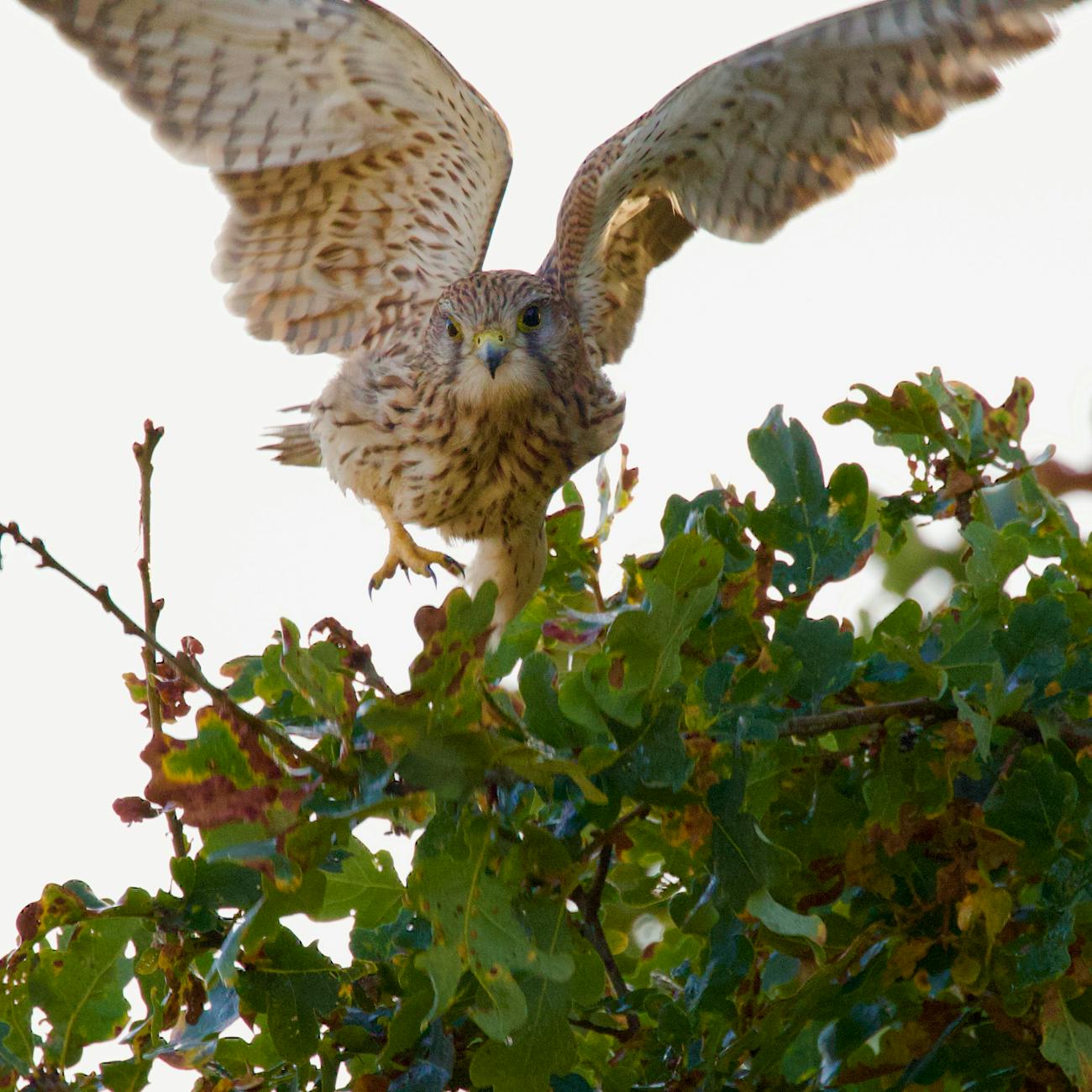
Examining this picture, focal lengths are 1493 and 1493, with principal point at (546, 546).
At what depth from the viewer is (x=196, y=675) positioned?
1.13m

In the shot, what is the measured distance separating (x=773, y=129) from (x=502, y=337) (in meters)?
0.84

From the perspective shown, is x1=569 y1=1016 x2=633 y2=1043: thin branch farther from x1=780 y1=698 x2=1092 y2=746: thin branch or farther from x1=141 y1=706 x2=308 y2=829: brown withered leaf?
x1=141 y1=706 x2=308 y2=829: brown withered leaf

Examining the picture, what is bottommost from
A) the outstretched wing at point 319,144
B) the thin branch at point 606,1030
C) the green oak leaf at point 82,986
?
the thin branch at point 606,1030

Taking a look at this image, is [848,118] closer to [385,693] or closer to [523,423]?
[523,423]

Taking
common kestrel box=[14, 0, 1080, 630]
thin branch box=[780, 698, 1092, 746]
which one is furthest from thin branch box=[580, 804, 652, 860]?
common kestrel box=[14, 0, 1080, 630]

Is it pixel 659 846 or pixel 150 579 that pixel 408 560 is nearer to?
pixel 659 846

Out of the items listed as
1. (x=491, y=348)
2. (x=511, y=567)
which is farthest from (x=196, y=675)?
(x=491, y=348)

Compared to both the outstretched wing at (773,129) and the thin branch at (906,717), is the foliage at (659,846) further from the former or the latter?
the outstretched wing at (773,129)

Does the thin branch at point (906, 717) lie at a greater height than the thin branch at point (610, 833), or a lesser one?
greater

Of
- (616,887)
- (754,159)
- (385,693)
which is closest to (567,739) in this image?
(385,693)

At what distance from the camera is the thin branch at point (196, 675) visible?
1.12 m

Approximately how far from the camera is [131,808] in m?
1.35

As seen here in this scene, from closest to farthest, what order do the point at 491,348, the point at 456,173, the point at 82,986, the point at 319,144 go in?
A: the point at 82,986
the point at 491,348
the point at 319,144
the point at 456,173

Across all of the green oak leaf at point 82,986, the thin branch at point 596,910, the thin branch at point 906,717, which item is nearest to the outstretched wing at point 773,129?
the thin branch at point 906,717
